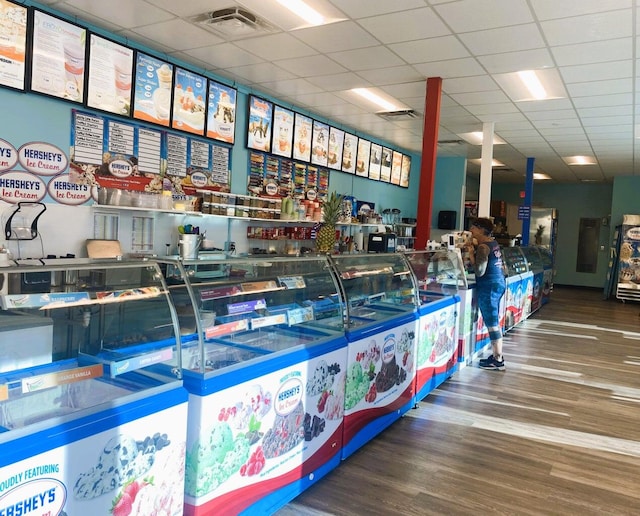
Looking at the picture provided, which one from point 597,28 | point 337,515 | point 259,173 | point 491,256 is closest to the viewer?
point 337,515

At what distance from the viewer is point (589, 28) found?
4504mm

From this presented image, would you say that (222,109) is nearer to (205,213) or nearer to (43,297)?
(205,213)

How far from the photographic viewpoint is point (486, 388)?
16.0ft

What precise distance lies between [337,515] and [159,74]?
4.86 metres

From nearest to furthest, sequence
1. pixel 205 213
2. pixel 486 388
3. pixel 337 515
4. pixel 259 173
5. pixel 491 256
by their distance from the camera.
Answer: pixel 337 515, pixel 486 388, pixel 491 256, pixel 205 213, pixel 259 173

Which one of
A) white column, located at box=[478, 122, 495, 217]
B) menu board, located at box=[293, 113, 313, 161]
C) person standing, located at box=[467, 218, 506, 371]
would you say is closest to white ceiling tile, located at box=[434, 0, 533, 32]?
person standing, located at box=[467, 218, 506, 371]

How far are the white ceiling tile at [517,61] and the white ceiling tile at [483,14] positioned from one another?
78 cm

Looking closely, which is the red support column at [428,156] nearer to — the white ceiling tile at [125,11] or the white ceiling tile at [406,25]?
the white ceiling tile at [406,25]

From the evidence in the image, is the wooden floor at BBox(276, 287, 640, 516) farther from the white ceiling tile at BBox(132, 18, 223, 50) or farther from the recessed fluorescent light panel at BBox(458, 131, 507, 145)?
the recessed fluorescent light panel at BBox(458, 131, 507, 145)

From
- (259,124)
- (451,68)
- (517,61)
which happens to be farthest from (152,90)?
(517,61)

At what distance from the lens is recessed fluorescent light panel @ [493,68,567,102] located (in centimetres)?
585

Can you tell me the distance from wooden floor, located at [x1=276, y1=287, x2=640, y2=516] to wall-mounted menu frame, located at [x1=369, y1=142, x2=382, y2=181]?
507 cm

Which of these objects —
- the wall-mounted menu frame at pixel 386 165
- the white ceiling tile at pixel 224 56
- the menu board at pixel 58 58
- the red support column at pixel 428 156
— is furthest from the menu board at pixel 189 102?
the wall-mounted menu frame at pixel 386 165

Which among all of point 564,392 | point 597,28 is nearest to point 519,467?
point 564,392
